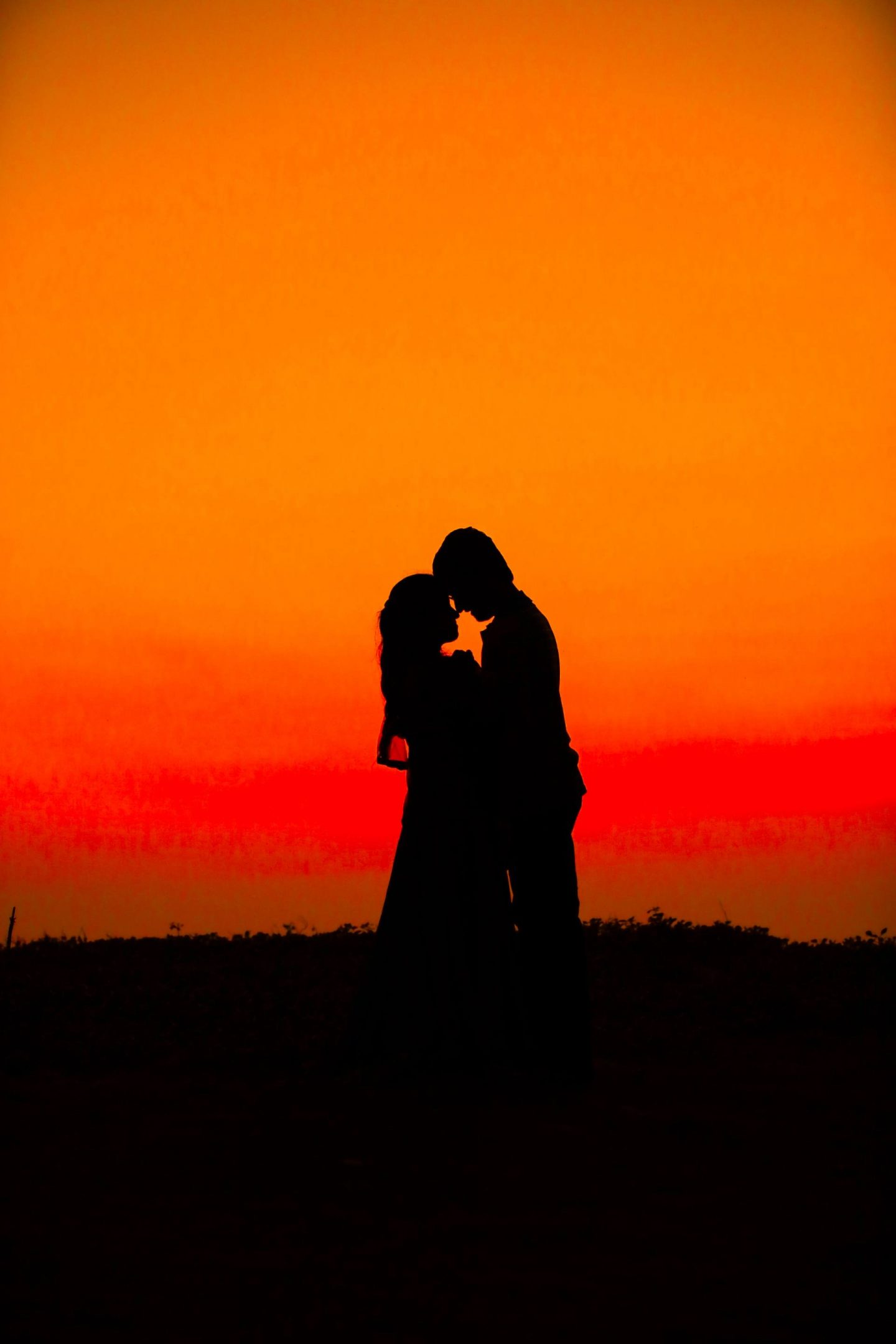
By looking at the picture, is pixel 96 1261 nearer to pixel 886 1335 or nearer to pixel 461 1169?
pixel 461 1169

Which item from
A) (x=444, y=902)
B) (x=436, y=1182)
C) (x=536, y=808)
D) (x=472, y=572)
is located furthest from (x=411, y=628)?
(x=436, y=1182)

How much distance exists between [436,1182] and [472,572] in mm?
2970

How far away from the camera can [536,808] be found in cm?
631

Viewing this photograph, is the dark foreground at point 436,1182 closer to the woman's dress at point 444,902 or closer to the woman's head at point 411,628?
the woman's dress at point 444,902

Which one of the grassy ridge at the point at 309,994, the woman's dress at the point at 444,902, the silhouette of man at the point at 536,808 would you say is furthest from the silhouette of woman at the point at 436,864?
the grassy ridge at the point at 309,994

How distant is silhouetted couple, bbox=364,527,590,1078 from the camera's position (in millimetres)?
Result: 6355

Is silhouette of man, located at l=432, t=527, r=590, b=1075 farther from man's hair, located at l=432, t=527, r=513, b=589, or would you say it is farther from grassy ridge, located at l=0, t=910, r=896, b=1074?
grassy ridge, located at l=0, t=910, r=896, b=1074

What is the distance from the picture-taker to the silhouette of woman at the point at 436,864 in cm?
640

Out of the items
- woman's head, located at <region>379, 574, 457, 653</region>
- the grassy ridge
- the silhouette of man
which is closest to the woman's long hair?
woman's head, located at <region>379, 574, 457, 653</region>

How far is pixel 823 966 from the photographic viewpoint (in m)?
10.5

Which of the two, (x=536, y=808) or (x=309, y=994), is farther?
(x=309, y=994)

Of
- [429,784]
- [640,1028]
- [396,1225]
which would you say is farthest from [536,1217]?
[640,1028]

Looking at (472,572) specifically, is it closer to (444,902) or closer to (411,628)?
(411,628)

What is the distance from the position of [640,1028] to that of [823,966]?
2803mm
